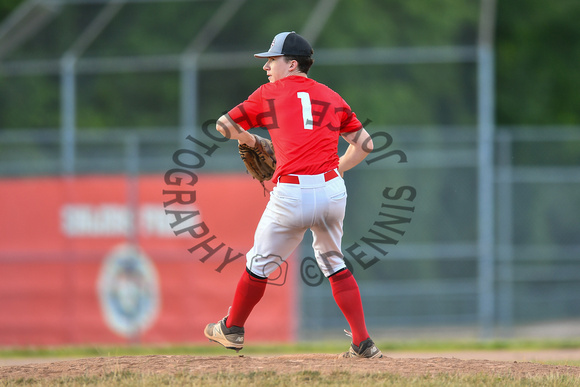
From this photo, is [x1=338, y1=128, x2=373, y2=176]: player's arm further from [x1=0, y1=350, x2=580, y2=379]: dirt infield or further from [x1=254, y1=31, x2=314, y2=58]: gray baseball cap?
[x1=0, y1=350, x2=580, y2=379]: dirt infield

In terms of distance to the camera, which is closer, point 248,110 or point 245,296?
point 248,110

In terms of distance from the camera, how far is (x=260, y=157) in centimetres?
605

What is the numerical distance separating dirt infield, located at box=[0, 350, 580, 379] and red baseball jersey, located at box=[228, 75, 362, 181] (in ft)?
4.16

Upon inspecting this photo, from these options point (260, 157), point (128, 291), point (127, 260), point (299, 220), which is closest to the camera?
point (299, 220)

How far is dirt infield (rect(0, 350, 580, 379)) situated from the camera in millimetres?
5469

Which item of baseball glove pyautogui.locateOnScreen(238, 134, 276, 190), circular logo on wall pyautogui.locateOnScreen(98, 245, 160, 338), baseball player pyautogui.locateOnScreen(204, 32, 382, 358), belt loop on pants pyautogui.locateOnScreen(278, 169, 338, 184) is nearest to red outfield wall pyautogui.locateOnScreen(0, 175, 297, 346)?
circular logo on wall pyautogui.locateOnScreen(98, 245, 160, 338)

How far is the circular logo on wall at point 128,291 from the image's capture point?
36.8 feet

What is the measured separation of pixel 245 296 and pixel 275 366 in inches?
20.8

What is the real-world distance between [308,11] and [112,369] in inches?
355

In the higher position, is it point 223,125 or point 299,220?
point 223,125

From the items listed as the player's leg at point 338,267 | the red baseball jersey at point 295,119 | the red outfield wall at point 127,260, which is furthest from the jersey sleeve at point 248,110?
the red outfield wall at point 127,260

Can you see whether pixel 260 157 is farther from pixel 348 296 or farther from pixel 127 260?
pixel 127 260

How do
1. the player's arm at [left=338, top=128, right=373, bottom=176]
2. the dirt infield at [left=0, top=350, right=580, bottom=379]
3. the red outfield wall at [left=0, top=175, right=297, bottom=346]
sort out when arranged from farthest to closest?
the red outfield wall at [left=0, top=175, right=297, bottom=346]
the player's arm at [left=338, top=128, right=373, bottom=176]
the dirt infield at [left=0, top=350, right=580, bottom=379]

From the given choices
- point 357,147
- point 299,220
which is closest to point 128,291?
point 357,147
